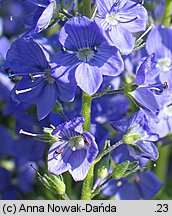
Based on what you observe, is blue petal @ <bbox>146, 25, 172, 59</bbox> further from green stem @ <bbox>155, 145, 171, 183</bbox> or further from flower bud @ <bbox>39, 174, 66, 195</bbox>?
flower bud @ <bbox>39, 174, 66, 195</bbox>

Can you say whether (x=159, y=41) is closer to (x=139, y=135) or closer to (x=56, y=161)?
(x=139, y=135)

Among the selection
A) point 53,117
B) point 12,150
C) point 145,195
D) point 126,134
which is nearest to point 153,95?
point 126,134

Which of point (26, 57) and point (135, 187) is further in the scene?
point (135, 187)

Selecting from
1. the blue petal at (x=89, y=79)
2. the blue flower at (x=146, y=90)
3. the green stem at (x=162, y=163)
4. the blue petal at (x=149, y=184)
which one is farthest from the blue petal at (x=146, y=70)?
the green stem at (x=162, y=163)

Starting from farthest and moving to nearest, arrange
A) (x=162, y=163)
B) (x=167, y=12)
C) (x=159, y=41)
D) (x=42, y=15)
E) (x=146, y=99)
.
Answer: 1. (x=162, y=163)
2. (x=167, y=12)
3. (x=159, y=41)
4. (x=146, y=99)
5. (x=42, y=15)

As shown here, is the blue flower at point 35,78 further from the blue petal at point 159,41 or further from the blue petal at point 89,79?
the blue petal at point 159,41

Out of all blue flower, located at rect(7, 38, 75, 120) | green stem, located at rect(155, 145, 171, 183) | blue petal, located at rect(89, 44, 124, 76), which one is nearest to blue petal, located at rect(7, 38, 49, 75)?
blue flower, located at rect(7, 38, 75, 120)

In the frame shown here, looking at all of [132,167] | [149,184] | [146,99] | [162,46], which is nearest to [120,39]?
[146,99]
